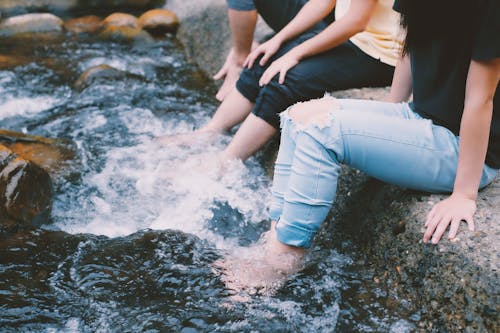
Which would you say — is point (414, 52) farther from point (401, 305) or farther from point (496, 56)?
point (401, 305)

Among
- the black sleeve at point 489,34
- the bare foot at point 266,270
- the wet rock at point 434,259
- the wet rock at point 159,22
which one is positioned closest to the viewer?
the black sleeve at point 489,34

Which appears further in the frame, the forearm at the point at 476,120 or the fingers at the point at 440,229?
the fingers at the point at 440,229

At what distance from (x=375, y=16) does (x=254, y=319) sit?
5.31 feet

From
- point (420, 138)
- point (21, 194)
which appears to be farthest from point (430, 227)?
point (21, 194)

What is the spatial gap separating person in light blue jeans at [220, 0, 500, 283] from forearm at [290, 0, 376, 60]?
1.92ft

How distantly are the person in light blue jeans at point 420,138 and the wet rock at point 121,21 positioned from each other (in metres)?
4.00

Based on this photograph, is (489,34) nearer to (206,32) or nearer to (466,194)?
(466,194)

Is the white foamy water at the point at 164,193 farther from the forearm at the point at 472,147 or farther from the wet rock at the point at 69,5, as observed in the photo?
the wet rock at the point at 69,5

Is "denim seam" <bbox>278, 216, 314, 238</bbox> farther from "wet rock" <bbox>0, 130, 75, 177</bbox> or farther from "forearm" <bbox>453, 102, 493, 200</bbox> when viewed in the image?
"wet rock" <bbox>0, 130, 75, 177</bbox>

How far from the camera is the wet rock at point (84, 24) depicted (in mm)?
5883

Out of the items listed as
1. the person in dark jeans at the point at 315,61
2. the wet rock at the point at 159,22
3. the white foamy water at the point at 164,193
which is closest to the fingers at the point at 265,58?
the person in dark jeans at the point at 315,61

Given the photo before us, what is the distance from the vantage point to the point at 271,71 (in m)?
2.93

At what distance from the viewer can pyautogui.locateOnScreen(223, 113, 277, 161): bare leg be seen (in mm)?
3027

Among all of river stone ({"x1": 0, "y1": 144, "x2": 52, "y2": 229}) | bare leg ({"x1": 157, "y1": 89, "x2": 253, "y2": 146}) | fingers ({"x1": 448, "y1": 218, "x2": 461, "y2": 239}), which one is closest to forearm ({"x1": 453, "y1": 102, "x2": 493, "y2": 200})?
fingers ({"x1": 448, "y1": 218, "x2": 461, "y2": 239})
